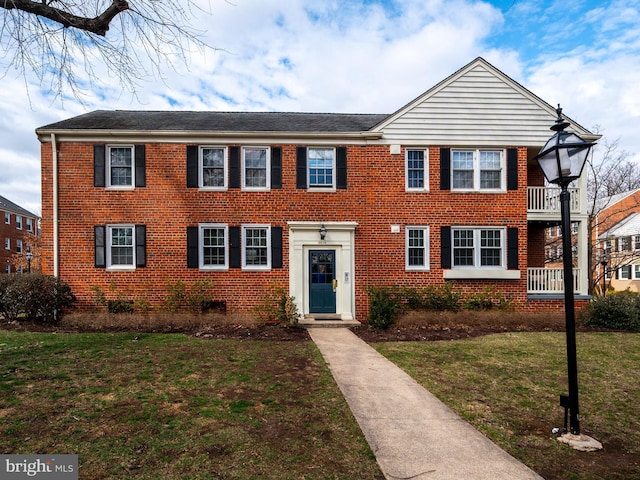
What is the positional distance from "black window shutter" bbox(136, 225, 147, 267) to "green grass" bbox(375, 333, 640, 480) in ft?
25.3

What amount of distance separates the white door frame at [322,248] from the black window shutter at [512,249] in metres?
5.00

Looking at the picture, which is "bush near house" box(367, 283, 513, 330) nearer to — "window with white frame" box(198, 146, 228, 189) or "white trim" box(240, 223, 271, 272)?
"white trim" box(240, 223, 271, 272)

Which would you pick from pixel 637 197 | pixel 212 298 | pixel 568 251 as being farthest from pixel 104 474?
pixel 637 197

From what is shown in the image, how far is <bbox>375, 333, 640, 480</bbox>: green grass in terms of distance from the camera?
3449 mm


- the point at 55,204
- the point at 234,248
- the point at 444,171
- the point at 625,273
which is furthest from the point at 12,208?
the point at 625,273

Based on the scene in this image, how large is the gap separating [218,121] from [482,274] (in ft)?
33.7

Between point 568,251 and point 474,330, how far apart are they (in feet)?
21.3

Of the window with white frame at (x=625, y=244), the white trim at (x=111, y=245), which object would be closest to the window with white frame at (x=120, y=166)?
the white trim at (x=111, y=245)

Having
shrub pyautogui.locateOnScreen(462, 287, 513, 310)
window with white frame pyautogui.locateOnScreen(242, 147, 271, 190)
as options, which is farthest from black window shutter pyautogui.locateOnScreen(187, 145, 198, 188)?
shrub pyautogui.locateOnScreen(462, 287, 513, 310)

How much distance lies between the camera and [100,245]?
1101cm

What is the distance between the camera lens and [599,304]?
10.4m

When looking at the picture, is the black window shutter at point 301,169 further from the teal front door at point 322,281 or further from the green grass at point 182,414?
the green grass at point 182,414

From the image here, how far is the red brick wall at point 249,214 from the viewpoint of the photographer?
11016mm

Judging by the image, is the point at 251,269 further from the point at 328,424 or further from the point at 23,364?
the point at 328,424
